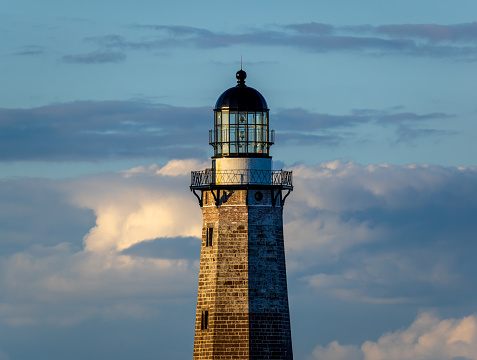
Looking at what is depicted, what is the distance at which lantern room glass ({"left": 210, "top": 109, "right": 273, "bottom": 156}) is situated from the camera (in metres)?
128

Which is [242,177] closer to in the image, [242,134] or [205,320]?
[242,134]

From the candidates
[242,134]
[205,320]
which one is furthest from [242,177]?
[205,320]

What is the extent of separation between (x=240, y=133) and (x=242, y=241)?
18.7 feet

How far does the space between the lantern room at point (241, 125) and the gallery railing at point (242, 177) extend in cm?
94

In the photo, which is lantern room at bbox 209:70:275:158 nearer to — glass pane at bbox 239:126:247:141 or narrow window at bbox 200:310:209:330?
glass pane at bbox 239:126:247:141

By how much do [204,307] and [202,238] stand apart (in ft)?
12.1

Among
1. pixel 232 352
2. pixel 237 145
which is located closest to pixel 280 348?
pixel 232 352

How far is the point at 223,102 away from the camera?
12862 centimetres

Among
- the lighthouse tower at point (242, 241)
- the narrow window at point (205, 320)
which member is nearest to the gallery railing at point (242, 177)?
the lighthouse tower at point (242, 241)

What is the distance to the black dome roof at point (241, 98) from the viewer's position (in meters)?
128

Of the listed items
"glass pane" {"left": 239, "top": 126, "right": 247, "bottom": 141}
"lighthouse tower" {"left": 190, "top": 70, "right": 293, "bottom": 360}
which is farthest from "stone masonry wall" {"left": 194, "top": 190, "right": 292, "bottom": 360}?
"glass pane" {"left": 239, "top": 126, "right": 247, "bottom": 141}

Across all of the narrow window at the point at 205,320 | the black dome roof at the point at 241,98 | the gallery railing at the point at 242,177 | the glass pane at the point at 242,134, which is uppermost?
the black dome roof at the point at 241,98

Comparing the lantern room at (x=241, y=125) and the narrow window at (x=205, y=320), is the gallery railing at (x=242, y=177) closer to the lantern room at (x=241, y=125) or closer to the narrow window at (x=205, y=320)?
the lantern room at (x=241, y=125)

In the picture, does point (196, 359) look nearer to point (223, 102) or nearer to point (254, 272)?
point (254, 272)
